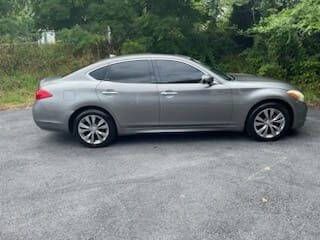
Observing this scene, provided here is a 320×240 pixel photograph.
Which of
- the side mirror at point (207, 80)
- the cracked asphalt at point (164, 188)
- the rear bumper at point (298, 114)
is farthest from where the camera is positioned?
the rear bumper at point (298, 114)

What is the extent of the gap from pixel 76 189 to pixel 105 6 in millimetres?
7811

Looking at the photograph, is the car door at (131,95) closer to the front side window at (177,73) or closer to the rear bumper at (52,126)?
the front side window at (177,73)

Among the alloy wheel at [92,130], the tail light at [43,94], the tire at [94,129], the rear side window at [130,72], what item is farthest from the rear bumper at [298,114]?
the tail light at [43,94]

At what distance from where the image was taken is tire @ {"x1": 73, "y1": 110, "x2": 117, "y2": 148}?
6598 millimetres

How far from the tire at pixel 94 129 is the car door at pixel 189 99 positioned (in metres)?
0.87

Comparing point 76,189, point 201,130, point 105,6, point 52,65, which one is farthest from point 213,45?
point 76,189

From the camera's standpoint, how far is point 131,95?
6.51 meters

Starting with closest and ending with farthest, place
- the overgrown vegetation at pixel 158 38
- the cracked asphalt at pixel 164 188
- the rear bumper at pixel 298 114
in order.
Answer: the cracked asphalt at pixel 164 188
the rear bumper at pixel 298 114
the overgrown vegetation at pixel 158 38

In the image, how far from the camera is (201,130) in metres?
6.66

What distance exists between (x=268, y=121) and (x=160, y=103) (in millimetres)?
1787

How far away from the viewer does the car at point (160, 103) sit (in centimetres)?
650

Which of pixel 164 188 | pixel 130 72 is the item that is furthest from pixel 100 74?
pixel 164 188

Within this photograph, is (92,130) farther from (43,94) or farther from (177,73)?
(177,73)

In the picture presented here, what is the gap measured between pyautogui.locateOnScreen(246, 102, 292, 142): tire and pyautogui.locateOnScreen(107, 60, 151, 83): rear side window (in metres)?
1.83
